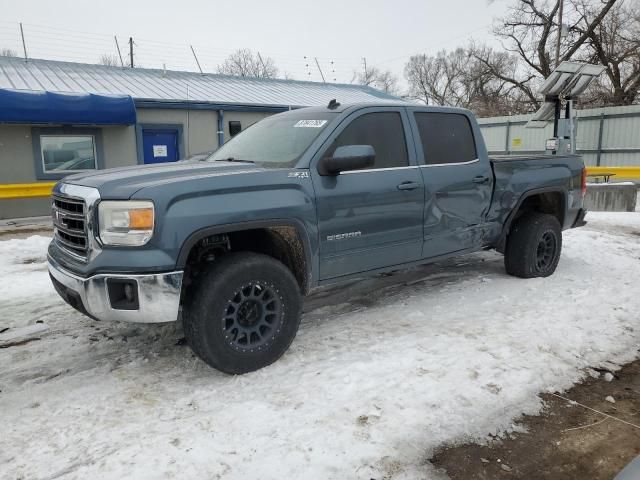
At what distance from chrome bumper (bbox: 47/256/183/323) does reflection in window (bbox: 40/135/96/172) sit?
10586 millimetres

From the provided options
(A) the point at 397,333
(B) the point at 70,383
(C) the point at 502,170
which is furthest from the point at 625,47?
(B) the point at 70,383

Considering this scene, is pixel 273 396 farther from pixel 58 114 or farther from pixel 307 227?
pixel 58 114

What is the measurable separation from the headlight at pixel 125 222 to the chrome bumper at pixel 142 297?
0.22m

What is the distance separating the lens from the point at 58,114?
1131 centimetres

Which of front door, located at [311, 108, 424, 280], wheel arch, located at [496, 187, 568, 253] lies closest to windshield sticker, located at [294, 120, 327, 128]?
front door, located at [311, 108, 424, 280]

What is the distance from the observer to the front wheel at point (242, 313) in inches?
127

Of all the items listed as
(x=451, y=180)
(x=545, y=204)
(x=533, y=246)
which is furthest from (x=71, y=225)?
(x=545, y=204)

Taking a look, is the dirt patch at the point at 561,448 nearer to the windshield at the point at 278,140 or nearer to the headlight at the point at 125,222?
the headlight at the point at 125,222

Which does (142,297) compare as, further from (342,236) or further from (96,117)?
(96,117)

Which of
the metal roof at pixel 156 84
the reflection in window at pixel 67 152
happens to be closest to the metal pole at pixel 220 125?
the metal roof at pixel 156 84

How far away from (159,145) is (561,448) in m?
12.7

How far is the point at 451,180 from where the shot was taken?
4629 millimetres

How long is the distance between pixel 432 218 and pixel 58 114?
33.0 ft

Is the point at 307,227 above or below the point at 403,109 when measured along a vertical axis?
below
